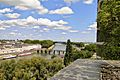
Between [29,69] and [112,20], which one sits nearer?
[112,20]

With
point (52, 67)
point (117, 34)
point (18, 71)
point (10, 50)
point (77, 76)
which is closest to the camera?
point (77, 76)

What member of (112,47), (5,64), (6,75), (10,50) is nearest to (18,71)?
(6,75)

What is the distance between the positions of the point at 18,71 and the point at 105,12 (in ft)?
102

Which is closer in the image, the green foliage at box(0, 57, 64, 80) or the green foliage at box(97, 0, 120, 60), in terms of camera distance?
the green foliage at box(97, 0, 120, 60)

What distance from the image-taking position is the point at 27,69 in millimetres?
37656

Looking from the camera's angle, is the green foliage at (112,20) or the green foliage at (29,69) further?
the green foliage at (29,69)

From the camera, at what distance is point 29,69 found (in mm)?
37969

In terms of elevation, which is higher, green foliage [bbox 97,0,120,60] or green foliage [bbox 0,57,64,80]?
green foliage [bbox 97,0,120,60]

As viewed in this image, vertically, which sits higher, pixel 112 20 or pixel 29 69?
pixel 112 20

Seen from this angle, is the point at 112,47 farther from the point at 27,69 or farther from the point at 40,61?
the point at 40,61

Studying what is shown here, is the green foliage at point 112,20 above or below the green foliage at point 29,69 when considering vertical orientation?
above

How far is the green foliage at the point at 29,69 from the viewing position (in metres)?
34.1

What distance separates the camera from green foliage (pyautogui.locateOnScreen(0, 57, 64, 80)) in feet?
112

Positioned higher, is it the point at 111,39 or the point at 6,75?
the point at 111,39
